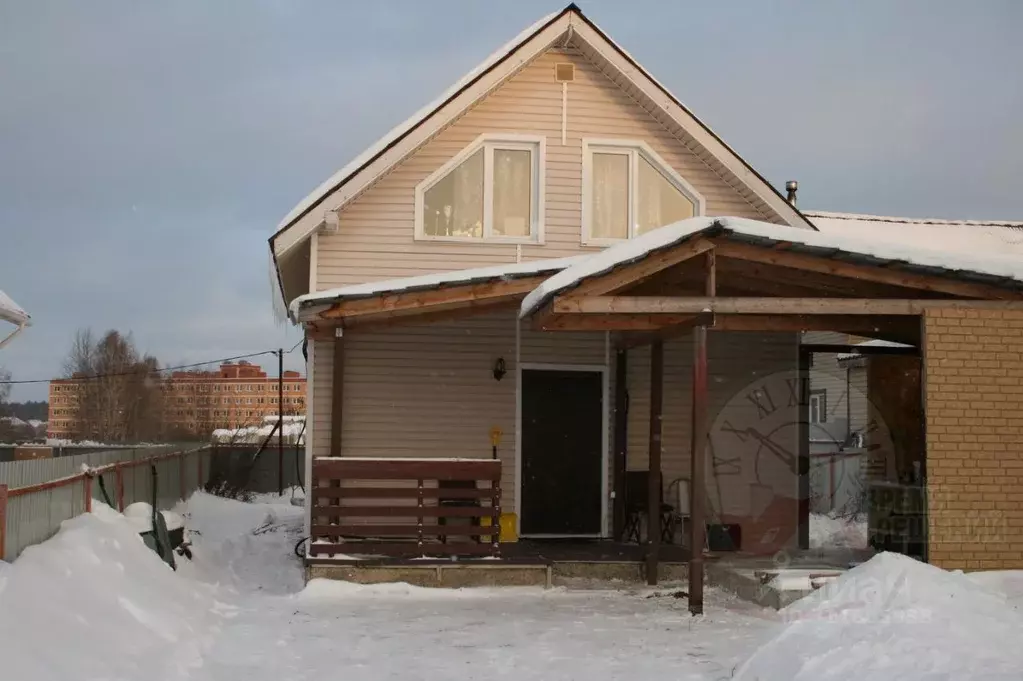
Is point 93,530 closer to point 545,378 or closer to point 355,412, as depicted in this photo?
point 355,412

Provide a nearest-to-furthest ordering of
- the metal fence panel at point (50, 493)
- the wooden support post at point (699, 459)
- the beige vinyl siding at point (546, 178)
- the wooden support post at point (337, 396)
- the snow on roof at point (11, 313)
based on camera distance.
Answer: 1. the metal fence panel at point (50, 493)
2. the wooden support post at point (699, 459)
3. the wooden support post at point (337, 396)
4. the beige vinyl siding at point (546, 178)
5. the snow on roof at point (11, 313)

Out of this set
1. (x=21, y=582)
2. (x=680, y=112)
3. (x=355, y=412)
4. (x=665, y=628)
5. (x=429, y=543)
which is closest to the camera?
(x=21, y=582)

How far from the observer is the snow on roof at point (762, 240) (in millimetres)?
8125

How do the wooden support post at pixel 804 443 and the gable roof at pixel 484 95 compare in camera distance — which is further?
the wooden support post at pixel 804 443

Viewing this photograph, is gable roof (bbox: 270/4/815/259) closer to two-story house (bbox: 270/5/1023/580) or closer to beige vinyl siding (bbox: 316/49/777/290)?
two-story house (bbox: 270/5/1023/580)

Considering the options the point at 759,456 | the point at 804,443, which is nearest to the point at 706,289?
the point at 759,456

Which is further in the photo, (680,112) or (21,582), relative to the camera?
A: (680,112)

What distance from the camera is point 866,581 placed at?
6938mm

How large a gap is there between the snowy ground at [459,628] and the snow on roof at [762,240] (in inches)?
104

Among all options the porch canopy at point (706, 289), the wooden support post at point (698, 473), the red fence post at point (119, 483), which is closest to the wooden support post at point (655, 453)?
the porch canopy at point (706, 289)

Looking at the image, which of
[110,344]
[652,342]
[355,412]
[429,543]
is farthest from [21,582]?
[110,344]

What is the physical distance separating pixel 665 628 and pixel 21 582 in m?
4.82

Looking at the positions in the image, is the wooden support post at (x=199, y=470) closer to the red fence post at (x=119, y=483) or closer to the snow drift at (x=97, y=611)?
the red fence post at (x=119, y=483)

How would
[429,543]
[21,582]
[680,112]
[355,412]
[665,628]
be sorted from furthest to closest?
1. [680,112]
2. [355,412]
3. [429,543]
4. [665,628]
5. [21,582]
